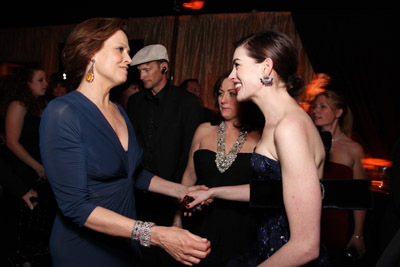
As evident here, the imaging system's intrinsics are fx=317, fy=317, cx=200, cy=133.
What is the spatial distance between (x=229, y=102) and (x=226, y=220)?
0.91 metres

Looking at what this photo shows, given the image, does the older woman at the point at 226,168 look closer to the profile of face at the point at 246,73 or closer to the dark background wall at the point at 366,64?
the profile of face at the point at 246,73

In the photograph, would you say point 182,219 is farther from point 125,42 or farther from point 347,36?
point 347,36

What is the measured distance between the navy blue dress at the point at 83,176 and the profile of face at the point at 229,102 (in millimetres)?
1059

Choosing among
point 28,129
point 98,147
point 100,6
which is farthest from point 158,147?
point 100,6

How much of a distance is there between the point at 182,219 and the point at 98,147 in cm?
135

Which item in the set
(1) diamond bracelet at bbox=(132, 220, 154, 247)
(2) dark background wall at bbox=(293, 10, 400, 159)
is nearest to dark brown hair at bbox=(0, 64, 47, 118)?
(1) diamond bracelet at bbox=(132, 220, 154, 247)

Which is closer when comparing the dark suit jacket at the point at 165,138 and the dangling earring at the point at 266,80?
the dangling earring at the point at 266,80

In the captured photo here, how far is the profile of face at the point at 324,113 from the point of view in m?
3.23

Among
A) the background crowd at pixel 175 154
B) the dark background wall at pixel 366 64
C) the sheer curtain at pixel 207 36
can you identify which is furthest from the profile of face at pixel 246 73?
the sheer curtain at pixel 207 36

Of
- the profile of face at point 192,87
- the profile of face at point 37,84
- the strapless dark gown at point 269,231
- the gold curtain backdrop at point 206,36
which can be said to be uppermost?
the gold curtain backdrop at point 206,36

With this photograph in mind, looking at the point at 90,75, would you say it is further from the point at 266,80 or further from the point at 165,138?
the point at 165,138

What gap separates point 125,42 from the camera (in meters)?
1.66

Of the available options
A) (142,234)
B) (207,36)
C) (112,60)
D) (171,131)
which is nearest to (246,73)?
(112,60)

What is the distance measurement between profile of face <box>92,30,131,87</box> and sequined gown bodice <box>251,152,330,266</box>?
81 centimetres
